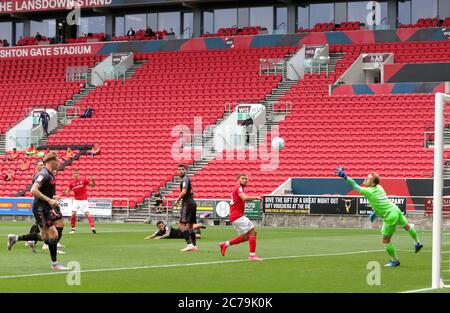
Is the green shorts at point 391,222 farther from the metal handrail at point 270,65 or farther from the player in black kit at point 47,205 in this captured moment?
the metal handrail at point 270,65

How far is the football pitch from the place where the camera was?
15.4 meters

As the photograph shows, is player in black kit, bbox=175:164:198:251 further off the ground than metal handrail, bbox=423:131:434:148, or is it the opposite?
metal handrail, bbox=423:131:434:148

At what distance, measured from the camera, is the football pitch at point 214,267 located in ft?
50.5

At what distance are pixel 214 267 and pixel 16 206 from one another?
2795 cm

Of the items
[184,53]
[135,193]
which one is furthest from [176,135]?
A: [184,53]

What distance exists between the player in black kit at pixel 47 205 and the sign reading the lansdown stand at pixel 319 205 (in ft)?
72.0

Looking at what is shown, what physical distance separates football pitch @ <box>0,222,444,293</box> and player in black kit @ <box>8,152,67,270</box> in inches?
19.2

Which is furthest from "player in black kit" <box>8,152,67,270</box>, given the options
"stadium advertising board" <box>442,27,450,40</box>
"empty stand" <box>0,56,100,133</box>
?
"empty stand" <box>0,56,100,133</box>

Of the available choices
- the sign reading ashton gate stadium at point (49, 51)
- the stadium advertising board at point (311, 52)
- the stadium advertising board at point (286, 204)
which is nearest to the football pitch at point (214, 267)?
the stadium advertising board at point (286, 204)

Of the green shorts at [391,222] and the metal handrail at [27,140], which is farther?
the metal handrail at [27,140]

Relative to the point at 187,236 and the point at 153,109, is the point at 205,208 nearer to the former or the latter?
the point at 153,109

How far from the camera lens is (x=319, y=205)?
39906 mm

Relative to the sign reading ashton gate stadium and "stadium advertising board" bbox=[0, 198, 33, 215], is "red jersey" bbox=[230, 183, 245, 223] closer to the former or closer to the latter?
"stadium advertising board" bbox=[0, 198, 33, 215]

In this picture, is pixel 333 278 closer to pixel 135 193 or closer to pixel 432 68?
pixel 135 193
